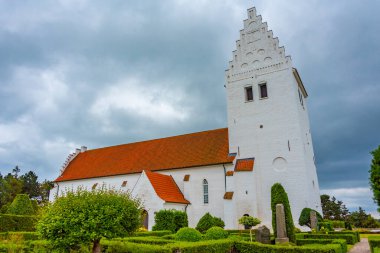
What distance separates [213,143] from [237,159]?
3614 millimetres

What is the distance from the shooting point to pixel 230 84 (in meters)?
25.0

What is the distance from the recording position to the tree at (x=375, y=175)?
12.1 meters

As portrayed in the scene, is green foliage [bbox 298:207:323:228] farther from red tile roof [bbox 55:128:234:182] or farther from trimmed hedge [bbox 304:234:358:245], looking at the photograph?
red tile roof [bbox 55:128:234:182]

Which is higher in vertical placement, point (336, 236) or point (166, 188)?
point (166, 188)

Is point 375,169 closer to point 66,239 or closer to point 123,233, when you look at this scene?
point 123,233

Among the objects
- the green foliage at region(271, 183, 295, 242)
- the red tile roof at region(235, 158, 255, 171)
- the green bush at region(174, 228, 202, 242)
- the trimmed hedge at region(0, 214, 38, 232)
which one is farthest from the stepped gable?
the trimmed hedge at region(0, 214, 38, 232)

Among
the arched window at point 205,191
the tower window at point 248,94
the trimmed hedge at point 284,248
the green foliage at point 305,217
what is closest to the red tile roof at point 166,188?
the arched window at point 205,191

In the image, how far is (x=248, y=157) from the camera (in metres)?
22.7

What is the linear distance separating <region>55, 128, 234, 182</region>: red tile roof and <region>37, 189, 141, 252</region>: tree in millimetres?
13234

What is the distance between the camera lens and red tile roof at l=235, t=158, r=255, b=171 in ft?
71.0

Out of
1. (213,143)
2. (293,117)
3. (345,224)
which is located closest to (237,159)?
(213,143)

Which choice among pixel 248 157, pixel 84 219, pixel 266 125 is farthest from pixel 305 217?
pixel 84 219

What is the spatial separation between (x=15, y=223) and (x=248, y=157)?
18131 mm

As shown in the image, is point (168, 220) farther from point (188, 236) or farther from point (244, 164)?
point (244, 164)
